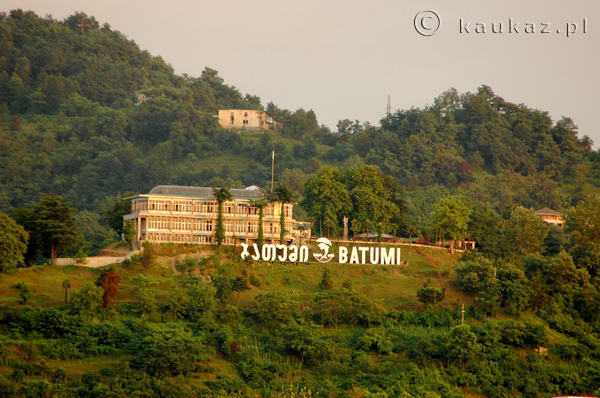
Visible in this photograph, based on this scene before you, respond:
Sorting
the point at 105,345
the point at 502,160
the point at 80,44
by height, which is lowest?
the point at 105,345

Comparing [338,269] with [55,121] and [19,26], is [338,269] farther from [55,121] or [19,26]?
[19,26]

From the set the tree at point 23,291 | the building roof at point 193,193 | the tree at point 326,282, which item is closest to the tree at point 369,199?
the building roof at point 193,193

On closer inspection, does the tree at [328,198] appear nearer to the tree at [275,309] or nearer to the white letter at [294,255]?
the white letter at [294,255]

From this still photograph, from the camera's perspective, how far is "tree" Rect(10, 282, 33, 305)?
219ft

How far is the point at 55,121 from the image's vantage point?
16012 centimetres

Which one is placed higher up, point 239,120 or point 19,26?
point 19,26

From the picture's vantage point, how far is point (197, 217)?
8475 centimetres

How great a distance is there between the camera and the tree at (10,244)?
6950 centimetres

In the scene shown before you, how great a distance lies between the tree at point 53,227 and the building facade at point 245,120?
89508 mm

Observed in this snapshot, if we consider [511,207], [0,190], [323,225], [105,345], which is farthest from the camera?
[0,190]

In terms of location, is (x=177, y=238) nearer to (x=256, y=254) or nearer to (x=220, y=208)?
(x=220, y=208)

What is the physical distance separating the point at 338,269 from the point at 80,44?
123 meters

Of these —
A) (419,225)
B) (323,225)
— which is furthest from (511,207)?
(323,225)

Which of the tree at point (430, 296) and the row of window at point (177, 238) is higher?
the row of window at point (177, 238)
